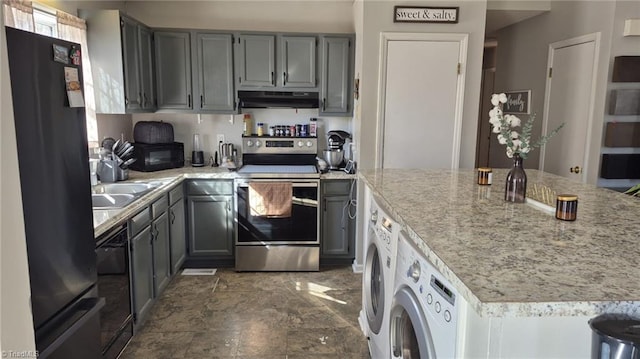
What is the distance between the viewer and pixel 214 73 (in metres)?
4.06

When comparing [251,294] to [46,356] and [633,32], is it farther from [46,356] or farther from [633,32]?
[633,32]

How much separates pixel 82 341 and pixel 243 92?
2.89m

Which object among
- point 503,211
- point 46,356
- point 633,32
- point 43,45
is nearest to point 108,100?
point 43,45

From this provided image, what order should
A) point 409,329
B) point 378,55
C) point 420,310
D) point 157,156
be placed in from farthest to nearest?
1. point 157,156
2. point 378,55
3. point 409,329
4. point 420,310

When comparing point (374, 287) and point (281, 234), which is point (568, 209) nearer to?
point (374, 287)

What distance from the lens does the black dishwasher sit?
7.35 feet

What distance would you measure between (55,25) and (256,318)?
2.49 meters

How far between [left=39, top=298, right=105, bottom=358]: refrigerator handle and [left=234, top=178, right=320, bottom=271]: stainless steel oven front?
2182mm

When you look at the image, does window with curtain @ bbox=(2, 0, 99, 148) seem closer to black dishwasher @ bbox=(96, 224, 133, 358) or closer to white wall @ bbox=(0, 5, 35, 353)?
black dishwasher @ bbox=(96, 224, 133, 358)

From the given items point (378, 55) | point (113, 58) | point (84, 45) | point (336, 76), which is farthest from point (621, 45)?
point (84, 45)

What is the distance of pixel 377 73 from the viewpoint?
3.70 m

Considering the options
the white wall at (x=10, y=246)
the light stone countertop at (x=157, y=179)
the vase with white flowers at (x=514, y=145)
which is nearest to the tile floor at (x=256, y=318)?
the light stone countertop at (x=157, y=179)

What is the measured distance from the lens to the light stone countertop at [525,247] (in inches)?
40.7

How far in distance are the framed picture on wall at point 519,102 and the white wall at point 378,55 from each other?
1103mm
